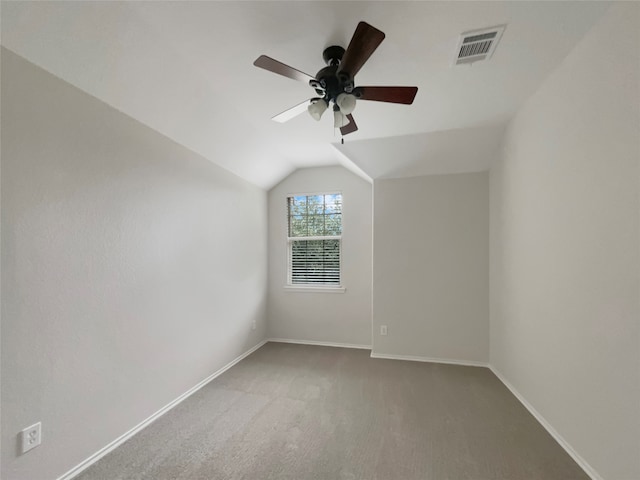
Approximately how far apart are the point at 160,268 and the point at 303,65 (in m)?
1.95

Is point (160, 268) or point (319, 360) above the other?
point (160, 268)

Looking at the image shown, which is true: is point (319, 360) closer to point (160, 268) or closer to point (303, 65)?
point (160, 268)

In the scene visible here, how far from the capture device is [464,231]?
11.3ft

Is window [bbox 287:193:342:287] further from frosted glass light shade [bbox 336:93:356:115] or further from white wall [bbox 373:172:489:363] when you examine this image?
frosted glass light shade [bbox 336:93:356:115]

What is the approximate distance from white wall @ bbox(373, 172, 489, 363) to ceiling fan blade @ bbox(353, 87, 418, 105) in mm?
2009

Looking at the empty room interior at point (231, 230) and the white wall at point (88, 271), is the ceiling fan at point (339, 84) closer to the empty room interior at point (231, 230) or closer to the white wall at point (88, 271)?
the empty room interior at point (231, 230)

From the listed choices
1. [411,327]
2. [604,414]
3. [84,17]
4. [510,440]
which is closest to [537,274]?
[604,414]

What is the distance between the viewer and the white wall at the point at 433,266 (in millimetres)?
3391

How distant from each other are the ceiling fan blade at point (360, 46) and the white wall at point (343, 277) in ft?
8.17

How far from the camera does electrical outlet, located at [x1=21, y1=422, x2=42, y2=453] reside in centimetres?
143

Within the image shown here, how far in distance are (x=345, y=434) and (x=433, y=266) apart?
2.23 metres

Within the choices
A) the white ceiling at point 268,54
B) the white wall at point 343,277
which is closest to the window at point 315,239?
the white wall at point 343,277

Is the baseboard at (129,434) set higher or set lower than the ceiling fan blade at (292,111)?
lower

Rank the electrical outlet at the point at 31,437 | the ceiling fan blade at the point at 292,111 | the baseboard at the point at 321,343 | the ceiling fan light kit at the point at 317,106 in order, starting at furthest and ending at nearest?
the baseboard at the point at 321,343 < the ceiling fan blade at the point at 292,111 < the ceiling fan light kit at the point at 317,106 < the electrical outlet at the point at 31,437
